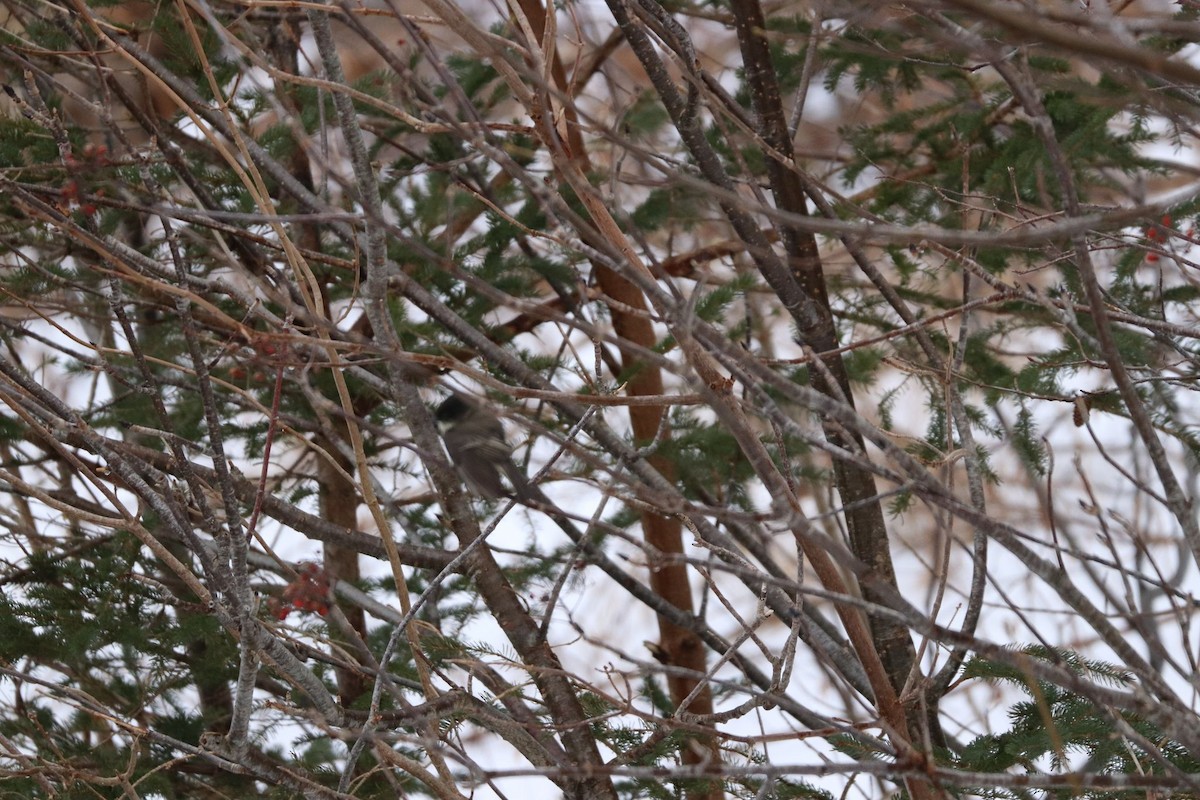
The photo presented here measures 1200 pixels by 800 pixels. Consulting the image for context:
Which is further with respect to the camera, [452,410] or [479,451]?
[452,410]

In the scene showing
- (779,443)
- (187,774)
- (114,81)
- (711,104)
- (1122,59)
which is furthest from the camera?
(187,774)

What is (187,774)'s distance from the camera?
10.6 ft

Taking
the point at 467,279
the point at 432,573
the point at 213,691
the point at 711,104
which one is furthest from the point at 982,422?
the point at 467,279

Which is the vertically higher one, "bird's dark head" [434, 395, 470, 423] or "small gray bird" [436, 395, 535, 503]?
"bird's dark head" [434, 395, 470, 423]

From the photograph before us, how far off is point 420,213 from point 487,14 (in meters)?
1.63

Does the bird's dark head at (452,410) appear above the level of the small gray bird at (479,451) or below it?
above

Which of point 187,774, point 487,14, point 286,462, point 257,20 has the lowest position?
point 187,774

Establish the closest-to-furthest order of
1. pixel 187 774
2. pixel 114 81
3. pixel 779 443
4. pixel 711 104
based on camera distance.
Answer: pixel 711 104 → pixel 779 443 → pixel 114 81 → pixel 187 774

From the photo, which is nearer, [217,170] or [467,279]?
[467,279]

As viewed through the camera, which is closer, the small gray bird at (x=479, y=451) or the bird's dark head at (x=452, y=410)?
the small gray bird at (x=479, y=451)

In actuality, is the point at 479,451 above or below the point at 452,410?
below

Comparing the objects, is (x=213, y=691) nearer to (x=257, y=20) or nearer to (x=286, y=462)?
(x=286, y=462)

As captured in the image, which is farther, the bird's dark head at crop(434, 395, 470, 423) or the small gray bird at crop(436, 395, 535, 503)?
the bird's dark head at crop(434, 395, 470, 423)

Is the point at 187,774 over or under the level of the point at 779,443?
under
